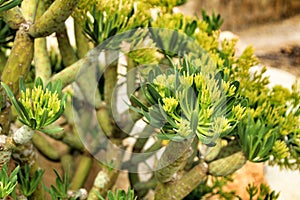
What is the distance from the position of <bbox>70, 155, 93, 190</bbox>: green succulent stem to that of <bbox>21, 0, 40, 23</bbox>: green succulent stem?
30 cm

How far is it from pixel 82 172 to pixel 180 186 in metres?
0.26

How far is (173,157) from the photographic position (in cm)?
60

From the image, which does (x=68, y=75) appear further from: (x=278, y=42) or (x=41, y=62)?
(x=278, y=42)

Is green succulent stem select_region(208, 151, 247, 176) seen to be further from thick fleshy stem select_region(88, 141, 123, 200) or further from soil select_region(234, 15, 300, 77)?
soil select_region(234, 15, 300, 77)

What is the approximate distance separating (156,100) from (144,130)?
280 millimetres

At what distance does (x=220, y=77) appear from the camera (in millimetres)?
573

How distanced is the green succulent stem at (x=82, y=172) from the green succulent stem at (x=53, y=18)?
0.31 metres

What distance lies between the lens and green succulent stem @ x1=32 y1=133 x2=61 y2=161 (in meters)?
0.90

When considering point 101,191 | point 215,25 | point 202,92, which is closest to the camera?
point 202,92

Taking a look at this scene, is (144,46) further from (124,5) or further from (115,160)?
(115,160)

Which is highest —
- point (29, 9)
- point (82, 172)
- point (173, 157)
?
point (29, 9)

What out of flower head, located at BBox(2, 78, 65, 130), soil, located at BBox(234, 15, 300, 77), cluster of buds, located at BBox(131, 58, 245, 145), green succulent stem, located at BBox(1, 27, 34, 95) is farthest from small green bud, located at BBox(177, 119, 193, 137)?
soil, located at BBox(234, 15, 300, 77)

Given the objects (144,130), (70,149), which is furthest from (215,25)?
(70,149)

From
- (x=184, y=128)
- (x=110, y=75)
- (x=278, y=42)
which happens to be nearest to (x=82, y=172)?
(x=110, y=75)
